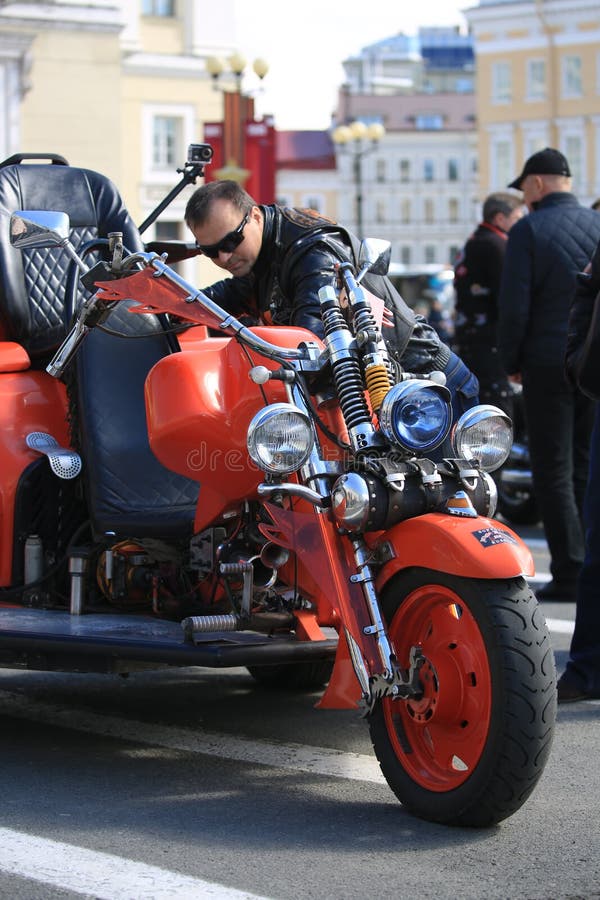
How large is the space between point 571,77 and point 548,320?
76.2 metres

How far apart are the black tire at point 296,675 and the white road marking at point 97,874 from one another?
6.08 ft

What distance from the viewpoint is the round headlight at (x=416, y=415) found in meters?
3.96

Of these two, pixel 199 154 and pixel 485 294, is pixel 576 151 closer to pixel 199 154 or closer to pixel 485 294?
pixel 485 294

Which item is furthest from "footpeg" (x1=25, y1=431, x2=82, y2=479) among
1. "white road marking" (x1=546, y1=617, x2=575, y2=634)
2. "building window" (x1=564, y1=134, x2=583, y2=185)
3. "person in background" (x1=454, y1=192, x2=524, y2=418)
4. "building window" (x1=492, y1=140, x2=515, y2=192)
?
"building window" (x1=492, y1=140, x2=515, y2=192)

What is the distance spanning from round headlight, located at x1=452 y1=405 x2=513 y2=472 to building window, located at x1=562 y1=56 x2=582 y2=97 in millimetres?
78796

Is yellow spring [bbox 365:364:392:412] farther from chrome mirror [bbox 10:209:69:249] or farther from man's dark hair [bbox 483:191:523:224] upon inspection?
man's dark hair [bbox 483:191:523:224]

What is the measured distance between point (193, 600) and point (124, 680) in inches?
44.0

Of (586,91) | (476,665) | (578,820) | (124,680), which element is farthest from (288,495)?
(586,91)

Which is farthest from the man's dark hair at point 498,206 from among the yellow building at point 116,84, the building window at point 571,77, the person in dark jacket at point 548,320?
the building window at point 571,77

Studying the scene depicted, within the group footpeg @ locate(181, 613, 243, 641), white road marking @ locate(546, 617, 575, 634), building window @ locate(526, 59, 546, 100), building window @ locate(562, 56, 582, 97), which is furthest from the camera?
building window @ locate(526, 59, 546, 100)

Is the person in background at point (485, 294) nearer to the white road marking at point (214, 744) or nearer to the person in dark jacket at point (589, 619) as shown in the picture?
the person in dark jacket at point (589, 619)

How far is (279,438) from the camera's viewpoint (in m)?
4.07

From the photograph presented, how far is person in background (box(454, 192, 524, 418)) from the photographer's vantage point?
9.45 metres

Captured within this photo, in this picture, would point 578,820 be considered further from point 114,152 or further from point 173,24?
point 173,24
